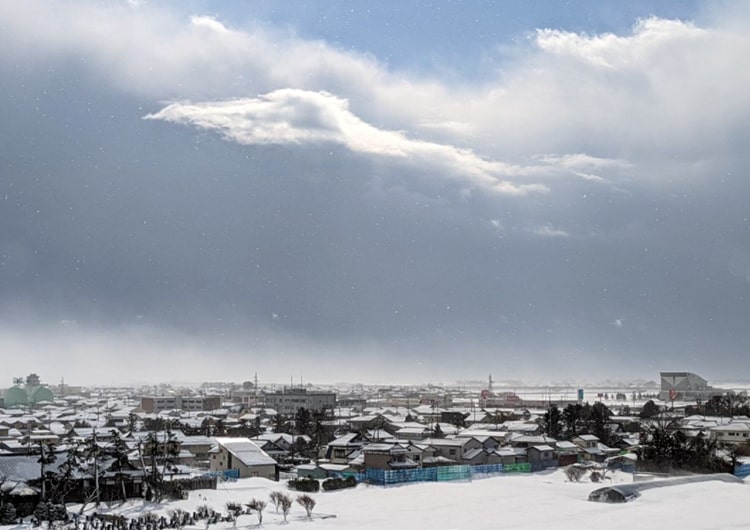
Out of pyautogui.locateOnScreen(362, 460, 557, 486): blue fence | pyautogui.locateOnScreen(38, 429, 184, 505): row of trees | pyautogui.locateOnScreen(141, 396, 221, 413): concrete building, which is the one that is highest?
pyautogui.locateOnScreen(38, 429, 184, 505): row of trees

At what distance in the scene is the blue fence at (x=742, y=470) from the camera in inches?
1864

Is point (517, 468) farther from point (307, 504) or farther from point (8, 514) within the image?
point (8, 514)

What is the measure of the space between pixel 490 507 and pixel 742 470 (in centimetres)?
2148

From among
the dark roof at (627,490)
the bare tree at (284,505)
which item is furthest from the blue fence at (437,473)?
the dark roof at (627,490)

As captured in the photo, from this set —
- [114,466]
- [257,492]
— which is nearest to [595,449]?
[257,492]

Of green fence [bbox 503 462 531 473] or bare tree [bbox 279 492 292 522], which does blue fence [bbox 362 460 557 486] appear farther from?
bare tree [bbox 279 492 292 522]

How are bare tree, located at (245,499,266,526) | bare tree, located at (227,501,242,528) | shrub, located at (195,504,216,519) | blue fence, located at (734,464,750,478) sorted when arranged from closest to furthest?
bare tree, located at (245,499,266,526)
shrub, located at (195,504,216,519)
bare tree, located at (227,501,242,528)
blue fence, located at (734,464,750,478)

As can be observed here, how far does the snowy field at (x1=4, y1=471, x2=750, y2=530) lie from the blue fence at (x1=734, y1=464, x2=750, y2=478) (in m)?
5.85

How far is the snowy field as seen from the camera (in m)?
30.1

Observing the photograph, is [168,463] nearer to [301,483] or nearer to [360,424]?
[301,483]

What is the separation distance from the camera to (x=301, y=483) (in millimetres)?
42094

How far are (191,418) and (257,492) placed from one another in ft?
180

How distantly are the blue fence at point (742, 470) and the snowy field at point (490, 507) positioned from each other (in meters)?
5.85

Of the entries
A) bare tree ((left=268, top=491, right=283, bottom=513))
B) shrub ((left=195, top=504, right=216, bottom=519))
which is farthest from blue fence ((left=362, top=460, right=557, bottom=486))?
shrub ((left=195, top=504, right=216, bottom=519))
